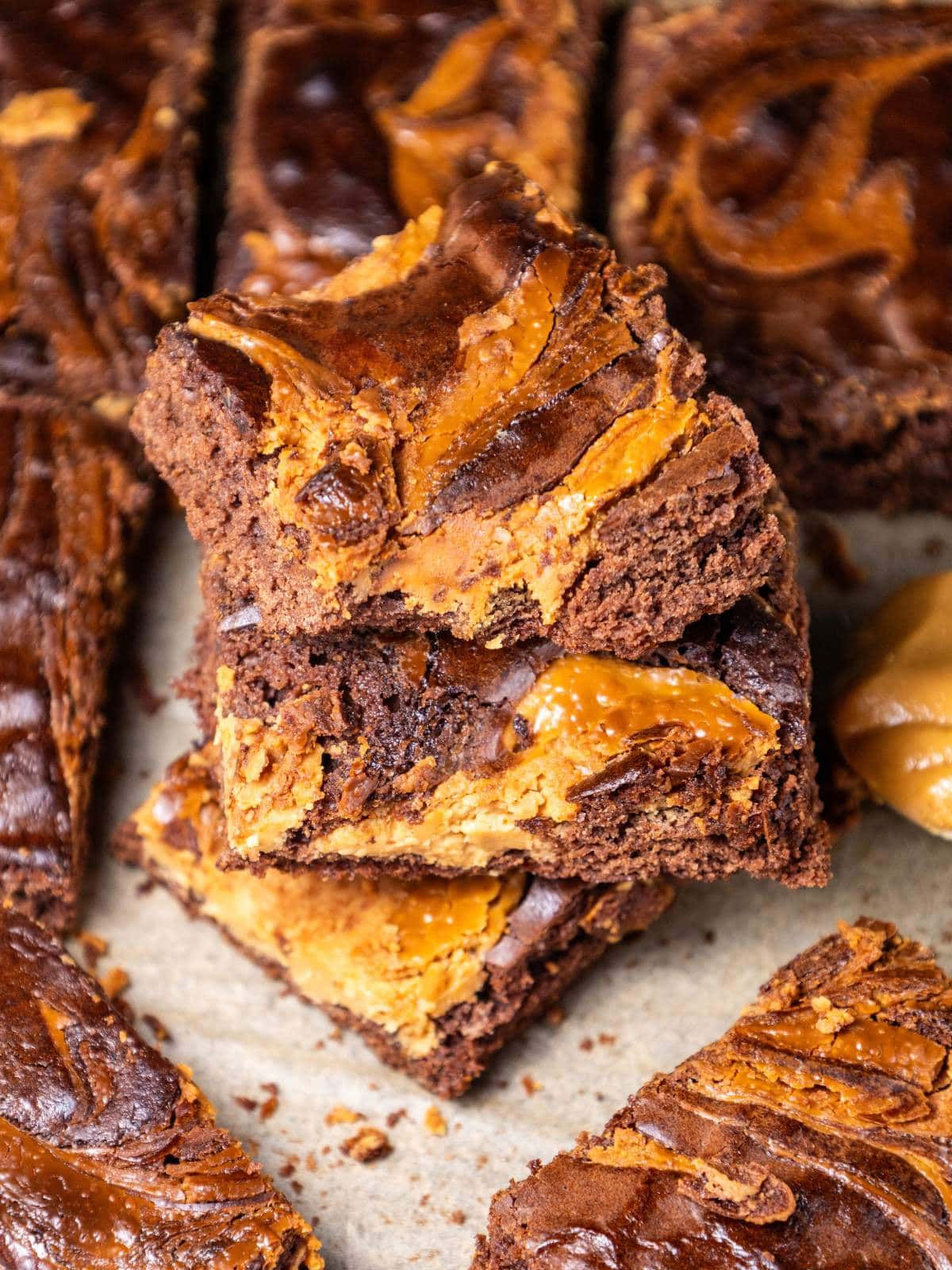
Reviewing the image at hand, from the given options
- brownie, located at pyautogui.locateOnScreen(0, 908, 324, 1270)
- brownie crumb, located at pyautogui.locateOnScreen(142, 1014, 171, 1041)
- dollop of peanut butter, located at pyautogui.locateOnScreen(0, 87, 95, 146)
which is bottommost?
brownie crumb, located at pyautogui.locateOnScreen(142, 1014, 171, 1041)

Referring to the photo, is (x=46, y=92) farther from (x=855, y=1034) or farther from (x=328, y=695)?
(x=855, y=1034)

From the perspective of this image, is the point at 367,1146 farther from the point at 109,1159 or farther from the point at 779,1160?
the point at 779,1160

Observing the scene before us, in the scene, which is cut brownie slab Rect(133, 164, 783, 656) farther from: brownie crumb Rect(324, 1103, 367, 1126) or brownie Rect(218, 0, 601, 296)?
brownie crumb Rect(324, 1103, 367, 1126)

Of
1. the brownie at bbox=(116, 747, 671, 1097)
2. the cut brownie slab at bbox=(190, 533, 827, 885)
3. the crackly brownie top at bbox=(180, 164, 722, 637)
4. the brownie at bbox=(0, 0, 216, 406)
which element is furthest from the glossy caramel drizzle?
the brownie at bbox=(0, 0, 216, 406)

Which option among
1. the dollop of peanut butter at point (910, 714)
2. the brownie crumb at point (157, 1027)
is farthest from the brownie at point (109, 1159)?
the dollop of peanut butter at point (910, 714)

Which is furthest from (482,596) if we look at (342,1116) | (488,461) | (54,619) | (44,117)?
(44,117)

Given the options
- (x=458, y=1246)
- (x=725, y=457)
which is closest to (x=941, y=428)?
(x=725, y=457)
